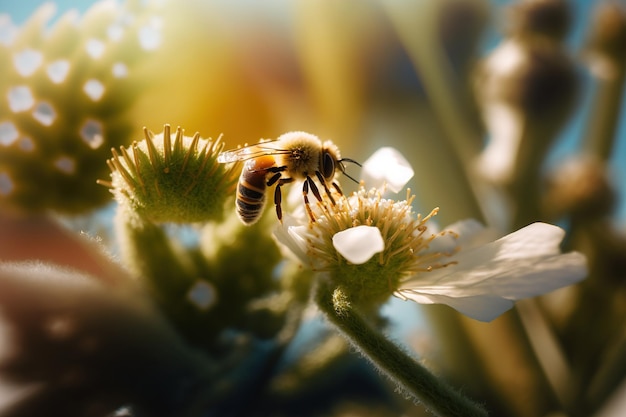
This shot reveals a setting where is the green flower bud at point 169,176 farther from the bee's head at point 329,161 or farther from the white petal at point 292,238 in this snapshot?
the bee's head at point 329,161

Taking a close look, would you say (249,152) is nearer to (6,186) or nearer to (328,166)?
(328,166)

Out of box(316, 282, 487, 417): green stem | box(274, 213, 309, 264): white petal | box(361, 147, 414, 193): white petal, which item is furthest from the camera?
box(361, 147, 414, 193): white petal

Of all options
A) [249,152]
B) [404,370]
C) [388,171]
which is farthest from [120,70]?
[404,370]

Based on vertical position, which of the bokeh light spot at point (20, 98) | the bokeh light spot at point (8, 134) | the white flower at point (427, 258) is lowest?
the white flower at point (427, 258)

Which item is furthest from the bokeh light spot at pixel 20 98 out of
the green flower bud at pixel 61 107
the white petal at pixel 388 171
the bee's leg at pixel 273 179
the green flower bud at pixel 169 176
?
the white petal at pixel 388 171

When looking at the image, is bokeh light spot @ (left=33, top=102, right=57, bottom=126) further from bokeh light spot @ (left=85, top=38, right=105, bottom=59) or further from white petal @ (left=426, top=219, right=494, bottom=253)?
white petal @ (left=426, top=219, right=494, bottom=253)

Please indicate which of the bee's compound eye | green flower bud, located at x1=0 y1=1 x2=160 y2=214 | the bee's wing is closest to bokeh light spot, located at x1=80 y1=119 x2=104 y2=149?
green flower bud, located at x1=0 y1=1 x2=160 y2=214

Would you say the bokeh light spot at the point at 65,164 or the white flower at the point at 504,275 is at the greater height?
the bokeh light spot at the point at 65,164
